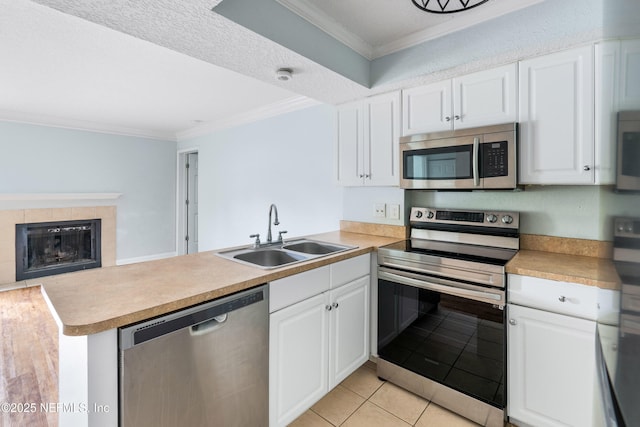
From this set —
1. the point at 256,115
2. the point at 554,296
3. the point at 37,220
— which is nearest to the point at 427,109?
the point at 554,296

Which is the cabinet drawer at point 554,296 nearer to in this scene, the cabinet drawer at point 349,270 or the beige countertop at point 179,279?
the beige countertop at point 179,279

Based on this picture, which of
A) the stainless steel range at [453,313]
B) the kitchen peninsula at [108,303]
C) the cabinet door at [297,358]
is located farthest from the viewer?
the stainless steel range at [453,313]

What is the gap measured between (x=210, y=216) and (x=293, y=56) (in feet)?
11.3

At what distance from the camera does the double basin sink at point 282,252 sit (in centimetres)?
185

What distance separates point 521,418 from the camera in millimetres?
1549

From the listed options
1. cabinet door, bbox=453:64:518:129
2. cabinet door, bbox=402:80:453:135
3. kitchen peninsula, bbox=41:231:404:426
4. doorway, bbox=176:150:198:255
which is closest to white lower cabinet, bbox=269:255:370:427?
kitchen peninsula, bbox=41:231:404:426

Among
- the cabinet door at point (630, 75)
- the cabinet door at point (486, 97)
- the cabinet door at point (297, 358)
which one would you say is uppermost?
the cabinet door at point (486, 97)

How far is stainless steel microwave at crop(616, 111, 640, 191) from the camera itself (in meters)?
0.38

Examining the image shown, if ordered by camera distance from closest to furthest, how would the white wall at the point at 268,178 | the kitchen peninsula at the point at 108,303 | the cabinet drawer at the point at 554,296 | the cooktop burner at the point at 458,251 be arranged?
the kitchen peninsula at the point at 108,303, the cabinet drawer at the point at 554,296, the cooktop burner at the point at 458,251, the white wall at the point at 268,178

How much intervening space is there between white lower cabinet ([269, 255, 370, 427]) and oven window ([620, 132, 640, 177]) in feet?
4.18

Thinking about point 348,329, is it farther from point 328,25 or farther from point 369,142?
point 328,25

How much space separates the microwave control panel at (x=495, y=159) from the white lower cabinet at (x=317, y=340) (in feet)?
3.11

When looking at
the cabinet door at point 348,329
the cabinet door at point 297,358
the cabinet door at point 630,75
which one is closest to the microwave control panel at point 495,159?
the cabinet door at point 348,329

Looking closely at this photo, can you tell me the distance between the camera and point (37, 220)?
4219 mm
